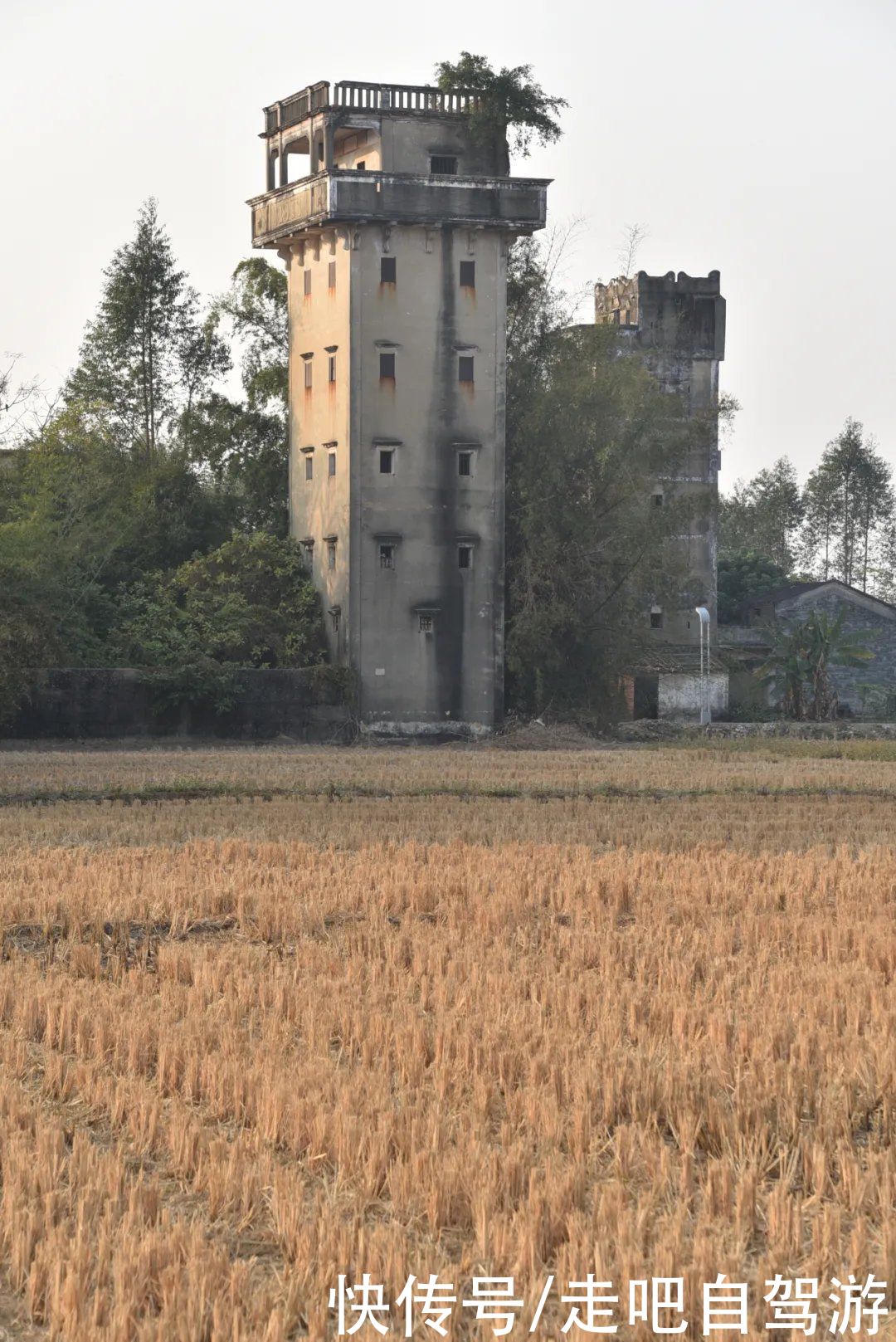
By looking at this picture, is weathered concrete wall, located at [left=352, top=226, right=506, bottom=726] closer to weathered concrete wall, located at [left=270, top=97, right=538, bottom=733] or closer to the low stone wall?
weathered concrete wall, located at [left=270, top=97, right=538, bottom=733]

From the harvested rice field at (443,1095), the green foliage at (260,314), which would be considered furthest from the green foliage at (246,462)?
the harvested rice field at (443,1095)

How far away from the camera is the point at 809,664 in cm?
5134

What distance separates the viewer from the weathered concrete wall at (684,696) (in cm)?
5362

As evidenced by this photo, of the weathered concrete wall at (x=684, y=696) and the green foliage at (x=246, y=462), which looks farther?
the weathered concrete wall at (x=684, y=696)

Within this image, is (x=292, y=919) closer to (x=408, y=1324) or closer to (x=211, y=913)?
(x=211, y=913)

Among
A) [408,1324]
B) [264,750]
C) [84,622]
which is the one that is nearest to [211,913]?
[408,1324]

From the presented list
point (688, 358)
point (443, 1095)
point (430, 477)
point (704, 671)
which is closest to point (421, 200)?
point (430, 477)

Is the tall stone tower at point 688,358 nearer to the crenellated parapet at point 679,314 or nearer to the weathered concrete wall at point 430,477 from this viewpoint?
the crenellated parapet at point 679,314

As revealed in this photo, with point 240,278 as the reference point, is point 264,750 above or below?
below

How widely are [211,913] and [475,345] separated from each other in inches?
1283

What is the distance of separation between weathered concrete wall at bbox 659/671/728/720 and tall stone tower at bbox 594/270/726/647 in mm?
6704

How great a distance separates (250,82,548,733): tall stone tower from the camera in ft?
143

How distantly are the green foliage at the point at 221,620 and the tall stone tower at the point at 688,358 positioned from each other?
1976 cm

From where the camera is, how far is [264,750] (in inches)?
1451
